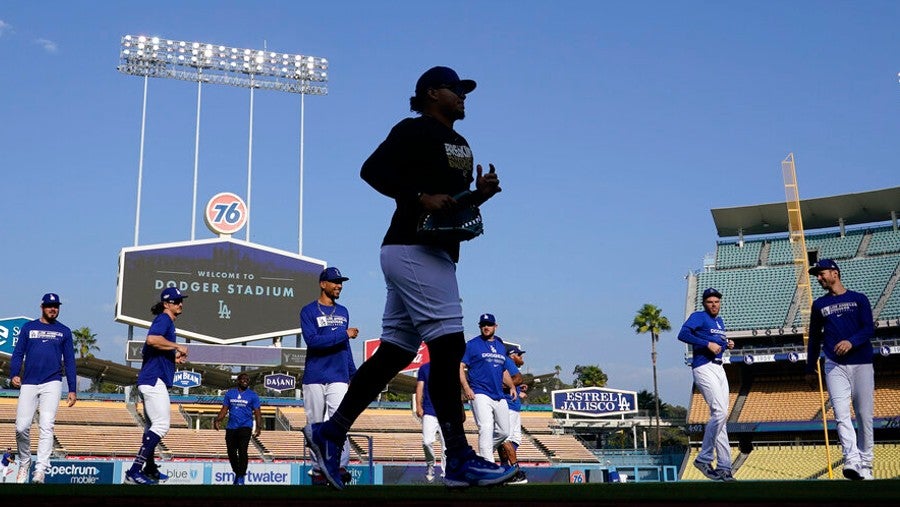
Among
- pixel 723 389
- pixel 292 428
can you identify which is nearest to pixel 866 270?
pixel 292 428

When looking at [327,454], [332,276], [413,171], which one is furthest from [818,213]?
[327,454]

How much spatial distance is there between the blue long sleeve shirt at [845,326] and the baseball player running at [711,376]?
3.13 feet

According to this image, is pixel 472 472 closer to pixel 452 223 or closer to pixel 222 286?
pixel 452 223

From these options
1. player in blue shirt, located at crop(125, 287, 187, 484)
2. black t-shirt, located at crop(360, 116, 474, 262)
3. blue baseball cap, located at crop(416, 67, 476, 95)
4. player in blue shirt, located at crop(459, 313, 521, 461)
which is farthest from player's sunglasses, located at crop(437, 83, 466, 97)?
player in blue shirt, located at crop(459, 313, 521, 461)

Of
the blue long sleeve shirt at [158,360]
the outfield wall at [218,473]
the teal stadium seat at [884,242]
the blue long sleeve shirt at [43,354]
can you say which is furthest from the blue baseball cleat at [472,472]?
the teal stadium seat at [884,242]

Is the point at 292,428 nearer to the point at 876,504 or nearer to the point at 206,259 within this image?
the point at 206,259

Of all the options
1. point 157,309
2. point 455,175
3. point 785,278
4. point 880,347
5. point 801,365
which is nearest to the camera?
point 455,175

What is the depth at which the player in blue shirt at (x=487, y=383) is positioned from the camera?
11.1m

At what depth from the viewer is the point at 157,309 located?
948 cm

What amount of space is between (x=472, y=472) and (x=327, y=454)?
92 cm

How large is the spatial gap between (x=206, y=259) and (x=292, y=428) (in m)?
9.68

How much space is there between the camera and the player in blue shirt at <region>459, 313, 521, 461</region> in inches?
436

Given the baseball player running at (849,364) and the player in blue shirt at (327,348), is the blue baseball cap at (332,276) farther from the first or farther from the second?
the baseball player running at (849,364)

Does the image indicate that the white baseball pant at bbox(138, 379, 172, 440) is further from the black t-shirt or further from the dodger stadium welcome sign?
the dodger stadium welcome sign
